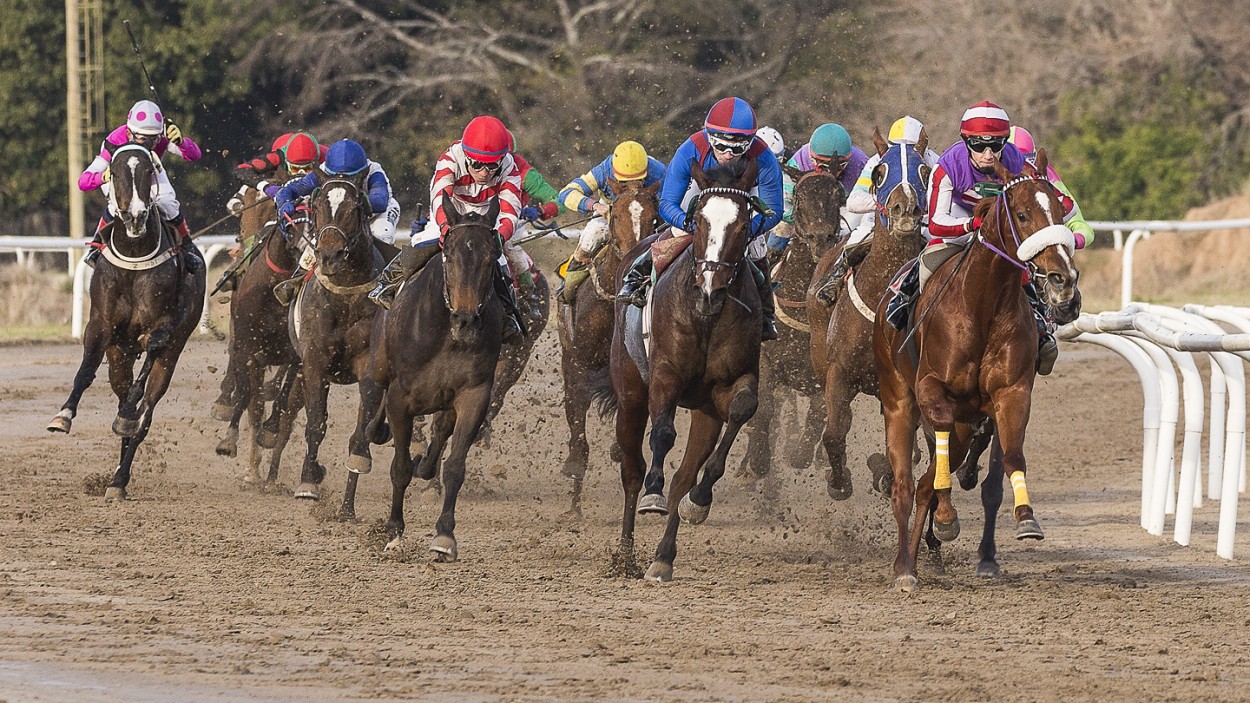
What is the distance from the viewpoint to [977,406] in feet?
28.6

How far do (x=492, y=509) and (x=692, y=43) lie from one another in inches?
779

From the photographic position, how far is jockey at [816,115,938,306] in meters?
10.3

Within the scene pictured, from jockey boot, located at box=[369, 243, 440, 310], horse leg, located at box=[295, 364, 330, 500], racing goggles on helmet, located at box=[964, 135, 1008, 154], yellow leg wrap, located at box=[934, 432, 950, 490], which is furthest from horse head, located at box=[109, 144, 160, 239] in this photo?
yellow leg wrap, located at box=[934, 432, 950, 490]

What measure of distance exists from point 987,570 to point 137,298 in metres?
5.84

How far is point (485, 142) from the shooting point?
9984 millimetres

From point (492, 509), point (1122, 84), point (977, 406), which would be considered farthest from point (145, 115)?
point (1122, 84)

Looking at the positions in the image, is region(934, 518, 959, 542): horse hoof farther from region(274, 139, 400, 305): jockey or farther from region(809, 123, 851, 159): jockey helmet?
region(274, 139, 400, 305): jockey

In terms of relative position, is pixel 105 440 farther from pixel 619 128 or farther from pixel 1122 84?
pixel 1122 84

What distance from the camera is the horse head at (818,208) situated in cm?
1117

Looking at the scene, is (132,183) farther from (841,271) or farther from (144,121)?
(841,271)

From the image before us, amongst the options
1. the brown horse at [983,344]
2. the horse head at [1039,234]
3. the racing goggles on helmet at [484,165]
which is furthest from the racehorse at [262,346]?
the horse head at [1039,234]

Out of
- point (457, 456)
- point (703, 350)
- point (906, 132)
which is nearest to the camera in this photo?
point (703, 350)

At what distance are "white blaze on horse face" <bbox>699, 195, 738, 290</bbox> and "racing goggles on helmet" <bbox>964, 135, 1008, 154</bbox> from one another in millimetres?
1080

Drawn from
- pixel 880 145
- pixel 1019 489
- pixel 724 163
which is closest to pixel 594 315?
pixel 880 145
